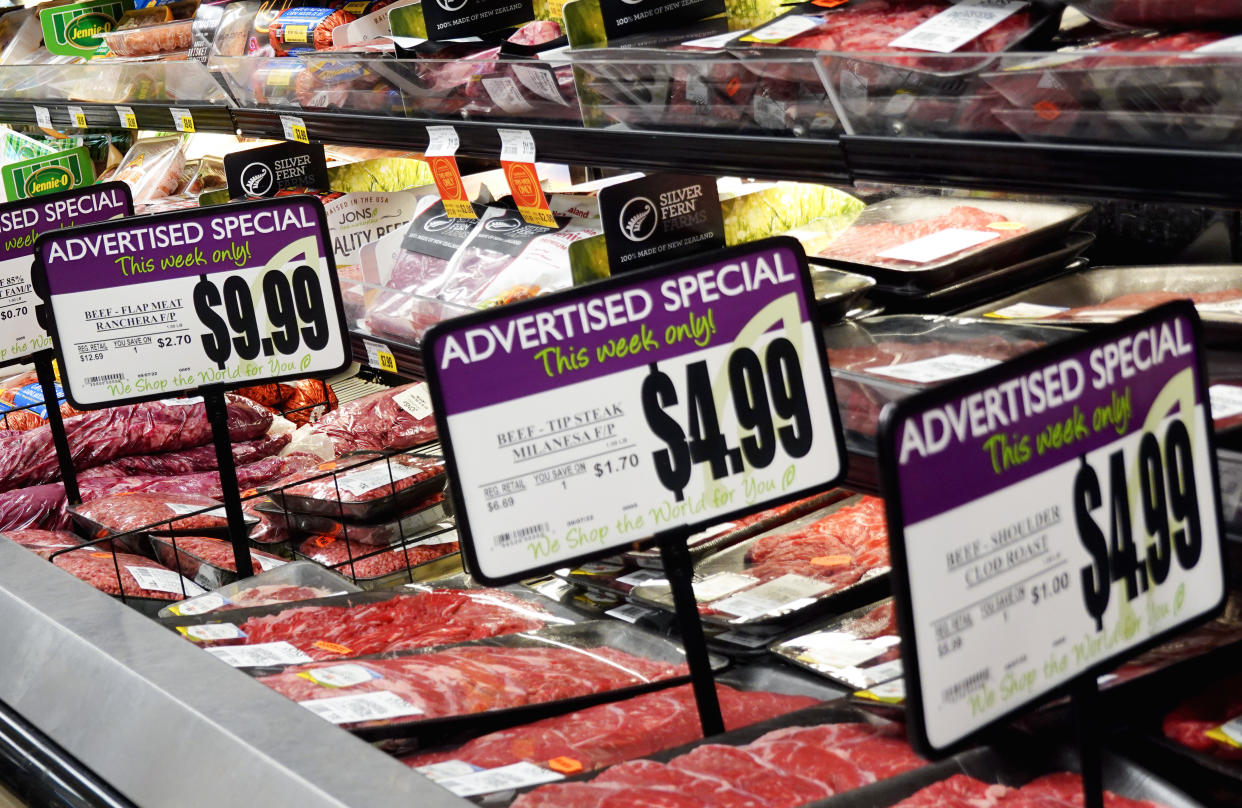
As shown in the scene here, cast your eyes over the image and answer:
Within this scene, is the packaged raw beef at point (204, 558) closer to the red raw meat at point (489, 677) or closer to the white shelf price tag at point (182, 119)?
the red raw meat at point (489, 677)

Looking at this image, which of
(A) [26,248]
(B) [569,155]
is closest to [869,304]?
(B) [569,155]

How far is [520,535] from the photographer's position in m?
1.52

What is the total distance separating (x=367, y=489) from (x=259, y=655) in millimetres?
816

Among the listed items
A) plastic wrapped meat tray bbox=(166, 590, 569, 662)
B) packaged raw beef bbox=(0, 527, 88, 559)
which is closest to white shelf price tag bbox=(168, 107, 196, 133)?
packaged raw beef bbox=(0, 527, 88, 559)

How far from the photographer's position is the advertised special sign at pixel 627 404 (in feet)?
4.91

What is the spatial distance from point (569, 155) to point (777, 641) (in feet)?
2.80

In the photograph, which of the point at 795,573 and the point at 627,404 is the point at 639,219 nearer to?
the point at 795,573

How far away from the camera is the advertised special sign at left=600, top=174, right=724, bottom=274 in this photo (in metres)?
2.44

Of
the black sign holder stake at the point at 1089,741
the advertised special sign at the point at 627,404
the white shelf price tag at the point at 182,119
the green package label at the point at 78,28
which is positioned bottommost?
the black sign holder stake at the point at 1089,741

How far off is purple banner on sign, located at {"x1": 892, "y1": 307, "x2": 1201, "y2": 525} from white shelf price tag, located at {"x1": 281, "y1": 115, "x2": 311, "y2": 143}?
7.39 feet

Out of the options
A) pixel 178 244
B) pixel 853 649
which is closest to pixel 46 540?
pixel 178 244

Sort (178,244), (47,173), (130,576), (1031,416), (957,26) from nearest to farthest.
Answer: (1031,416), (957,26), (178,244), (130,576), (47,173)

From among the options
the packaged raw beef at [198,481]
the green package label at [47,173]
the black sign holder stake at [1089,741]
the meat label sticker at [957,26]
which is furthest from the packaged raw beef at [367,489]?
the green package label at [47,173]

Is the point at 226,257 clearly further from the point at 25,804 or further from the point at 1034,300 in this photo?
A: the point at 1034,300
